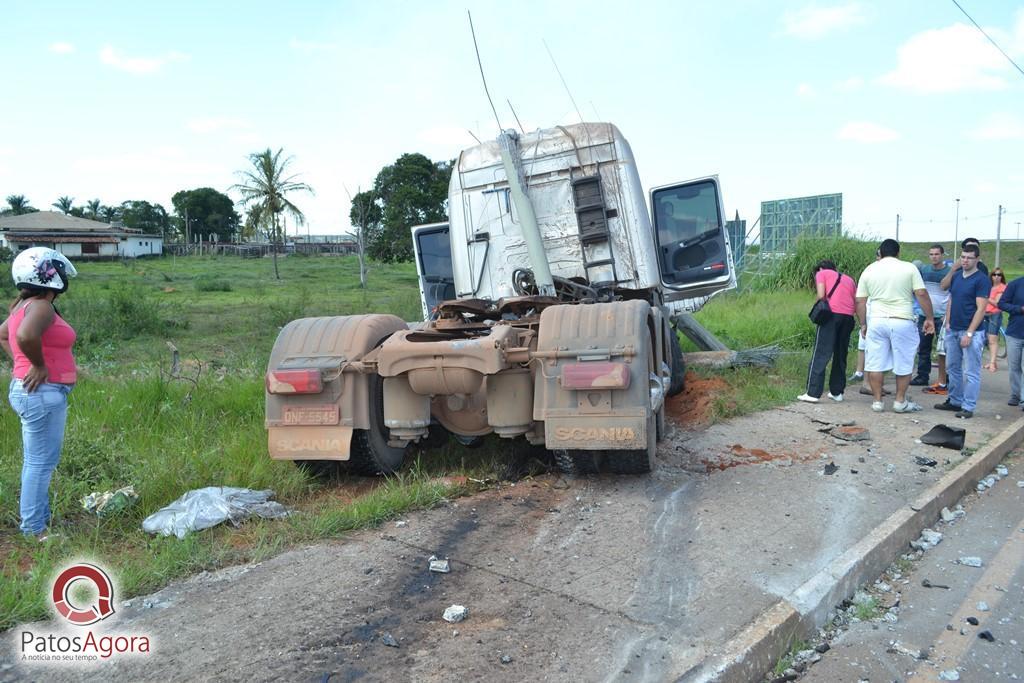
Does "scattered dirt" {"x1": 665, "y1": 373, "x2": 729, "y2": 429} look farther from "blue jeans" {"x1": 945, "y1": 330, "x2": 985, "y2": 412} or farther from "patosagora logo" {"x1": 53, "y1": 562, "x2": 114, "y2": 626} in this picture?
"patosagora logo" {"x1": 53, "y1": 562, "x2": 114, "y2": 626}

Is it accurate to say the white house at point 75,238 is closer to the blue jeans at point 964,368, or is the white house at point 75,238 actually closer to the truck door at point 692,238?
the truck door at point 692,238

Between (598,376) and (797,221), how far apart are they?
905 inches

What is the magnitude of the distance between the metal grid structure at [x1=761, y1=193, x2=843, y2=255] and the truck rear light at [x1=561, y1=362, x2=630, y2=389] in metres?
19.8

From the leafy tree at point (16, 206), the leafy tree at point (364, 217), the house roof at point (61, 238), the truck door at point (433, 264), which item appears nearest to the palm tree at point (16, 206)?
the leafy tree at point (16, 206)

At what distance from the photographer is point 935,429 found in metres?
6.79

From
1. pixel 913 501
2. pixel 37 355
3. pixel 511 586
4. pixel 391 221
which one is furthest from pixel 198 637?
pixel 391 221

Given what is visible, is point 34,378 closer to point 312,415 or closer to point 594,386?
point 312,415

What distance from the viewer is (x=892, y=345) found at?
7.79 m

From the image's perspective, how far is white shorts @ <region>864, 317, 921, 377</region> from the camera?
25.3ft

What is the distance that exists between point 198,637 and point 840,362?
7310 mm

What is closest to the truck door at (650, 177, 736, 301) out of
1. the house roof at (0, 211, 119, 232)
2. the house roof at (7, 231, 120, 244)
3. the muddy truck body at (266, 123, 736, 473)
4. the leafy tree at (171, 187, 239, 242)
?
the muddy truck body at (266, 123, 736, 473)

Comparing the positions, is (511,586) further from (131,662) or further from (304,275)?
(304,275)

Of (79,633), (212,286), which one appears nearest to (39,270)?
(79,633)

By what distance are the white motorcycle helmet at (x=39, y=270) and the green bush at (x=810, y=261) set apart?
65.3ft
